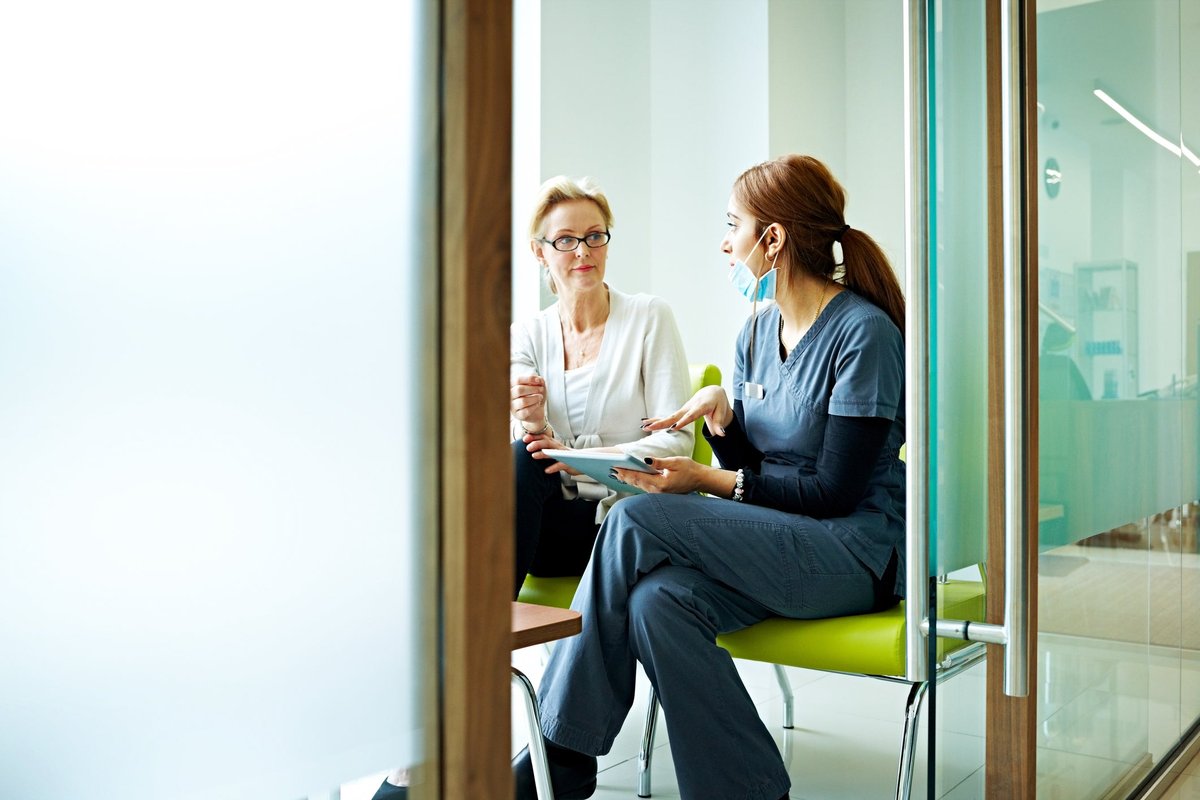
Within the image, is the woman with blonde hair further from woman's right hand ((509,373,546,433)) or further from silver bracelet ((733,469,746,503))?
silver bracelet ((733,469,746,503))

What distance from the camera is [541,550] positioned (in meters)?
1.99

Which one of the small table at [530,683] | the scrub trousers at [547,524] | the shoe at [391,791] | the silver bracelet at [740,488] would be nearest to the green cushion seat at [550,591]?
the scrub trousers at [547,524]

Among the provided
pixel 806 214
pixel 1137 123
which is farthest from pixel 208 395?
pixel 1137 123

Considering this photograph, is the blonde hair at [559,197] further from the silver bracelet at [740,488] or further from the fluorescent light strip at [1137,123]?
the fluorescent light strip at [1137,123]

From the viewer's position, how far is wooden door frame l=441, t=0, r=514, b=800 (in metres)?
0.64

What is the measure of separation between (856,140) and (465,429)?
3.79 meters

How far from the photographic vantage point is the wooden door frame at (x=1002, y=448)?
139 cm

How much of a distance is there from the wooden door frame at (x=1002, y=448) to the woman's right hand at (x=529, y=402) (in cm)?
88

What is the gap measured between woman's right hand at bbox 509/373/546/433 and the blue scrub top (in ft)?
1.36

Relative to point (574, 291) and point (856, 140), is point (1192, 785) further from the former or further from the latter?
point (856, 140)

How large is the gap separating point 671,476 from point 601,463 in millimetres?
111

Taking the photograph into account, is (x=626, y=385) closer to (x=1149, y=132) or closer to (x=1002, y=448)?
(x=1002, y=448)

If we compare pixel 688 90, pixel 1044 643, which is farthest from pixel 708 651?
pixel 688 90

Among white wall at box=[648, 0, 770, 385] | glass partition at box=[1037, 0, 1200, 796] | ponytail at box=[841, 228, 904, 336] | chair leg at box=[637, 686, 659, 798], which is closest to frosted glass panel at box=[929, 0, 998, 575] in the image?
glass partition at box=[1037, 0, 1200, 796]
